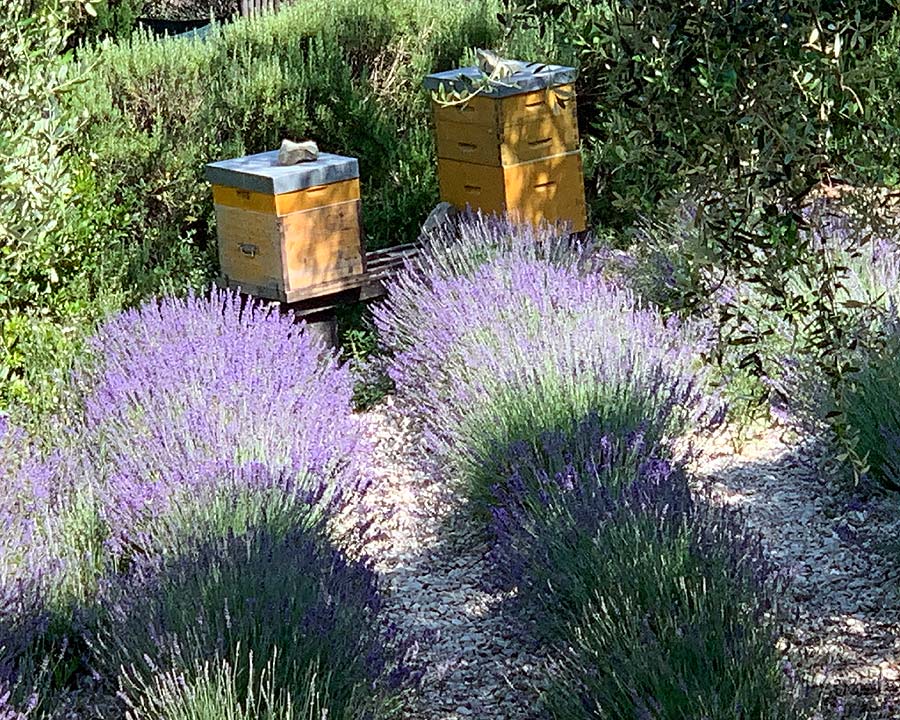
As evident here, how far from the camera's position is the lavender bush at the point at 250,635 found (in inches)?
116

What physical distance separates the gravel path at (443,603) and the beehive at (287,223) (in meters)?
0.86

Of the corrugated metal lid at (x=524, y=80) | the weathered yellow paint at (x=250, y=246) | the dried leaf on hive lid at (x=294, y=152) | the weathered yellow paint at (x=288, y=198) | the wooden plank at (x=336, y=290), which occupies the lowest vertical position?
the wooden plank at (x=336, y=290)

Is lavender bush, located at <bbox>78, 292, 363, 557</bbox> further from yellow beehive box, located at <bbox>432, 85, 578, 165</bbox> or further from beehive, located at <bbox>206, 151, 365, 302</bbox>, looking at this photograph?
yellow beehive box, located at <bbox>432, 85, 578, 165</bbox>

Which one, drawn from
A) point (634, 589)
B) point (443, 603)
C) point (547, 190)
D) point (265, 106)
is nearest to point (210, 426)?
point (443, 603)

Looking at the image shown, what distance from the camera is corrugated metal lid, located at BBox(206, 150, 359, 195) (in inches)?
215

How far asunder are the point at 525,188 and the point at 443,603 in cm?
277

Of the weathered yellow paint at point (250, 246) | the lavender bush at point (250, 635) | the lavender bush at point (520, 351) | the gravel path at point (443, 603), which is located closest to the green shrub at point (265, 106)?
the weathered yellow paint at point (250, 246)

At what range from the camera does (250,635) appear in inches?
125

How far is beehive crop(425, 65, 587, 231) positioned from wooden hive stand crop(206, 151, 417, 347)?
2.68 feet

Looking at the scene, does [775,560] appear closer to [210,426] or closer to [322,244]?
[210,426]

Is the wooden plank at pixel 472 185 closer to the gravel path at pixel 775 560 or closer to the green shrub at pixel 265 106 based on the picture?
the green shrub at pixel 265 106

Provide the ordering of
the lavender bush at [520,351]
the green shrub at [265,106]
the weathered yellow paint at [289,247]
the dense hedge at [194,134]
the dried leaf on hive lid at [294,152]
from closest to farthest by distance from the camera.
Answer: the lavender bush at [520,351]
the weathered yellow paint at [289,247]
the dried leaf on hive lid at [294,152]
the dense hedge at [194,134]
the green shrub at [265,106]

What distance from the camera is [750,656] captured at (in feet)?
9.80

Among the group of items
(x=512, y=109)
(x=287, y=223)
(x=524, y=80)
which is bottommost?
(x=287, y=223)
